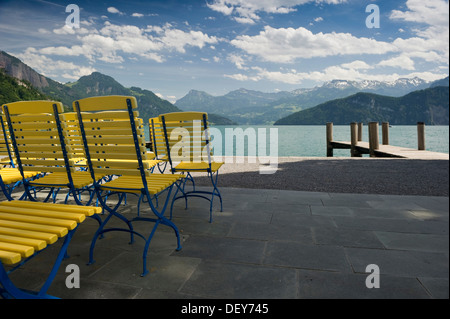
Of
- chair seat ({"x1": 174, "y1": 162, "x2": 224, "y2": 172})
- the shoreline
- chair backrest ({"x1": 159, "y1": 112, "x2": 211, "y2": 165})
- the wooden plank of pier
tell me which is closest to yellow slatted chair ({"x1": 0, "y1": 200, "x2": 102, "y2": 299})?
chair seat ({"x1": 174, "y1": 162, "x2": 224, "y2": 172})

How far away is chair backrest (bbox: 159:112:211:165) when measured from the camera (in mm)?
3705

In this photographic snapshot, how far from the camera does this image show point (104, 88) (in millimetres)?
186250

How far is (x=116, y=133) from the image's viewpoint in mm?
2455

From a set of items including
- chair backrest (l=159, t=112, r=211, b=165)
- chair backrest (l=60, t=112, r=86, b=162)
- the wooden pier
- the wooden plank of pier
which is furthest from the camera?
the wooden pier

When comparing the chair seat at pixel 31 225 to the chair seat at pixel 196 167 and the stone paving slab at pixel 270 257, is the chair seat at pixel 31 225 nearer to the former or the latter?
the stone paving slab at pixel 270 257

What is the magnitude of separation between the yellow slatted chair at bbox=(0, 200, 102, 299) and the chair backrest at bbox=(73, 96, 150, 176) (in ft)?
1.64

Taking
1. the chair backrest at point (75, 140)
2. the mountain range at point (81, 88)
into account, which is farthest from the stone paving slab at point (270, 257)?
the mountain range at point (81, 88)

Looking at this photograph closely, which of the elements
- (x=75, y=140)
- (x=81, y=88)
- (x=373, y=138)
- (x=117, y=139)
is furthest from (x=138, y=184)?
(x=81, y=88)

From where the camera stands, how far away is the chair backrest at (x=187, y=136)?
3.71 meters

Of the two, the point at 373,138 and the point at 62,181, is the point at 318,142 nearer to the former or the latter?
the point at 373,138

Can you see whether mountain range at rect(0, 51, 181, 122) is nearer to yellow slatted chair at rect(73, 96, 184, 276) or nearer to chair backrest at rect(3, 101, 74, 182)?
chair backrest at rect(3, 101, 74, 182)
